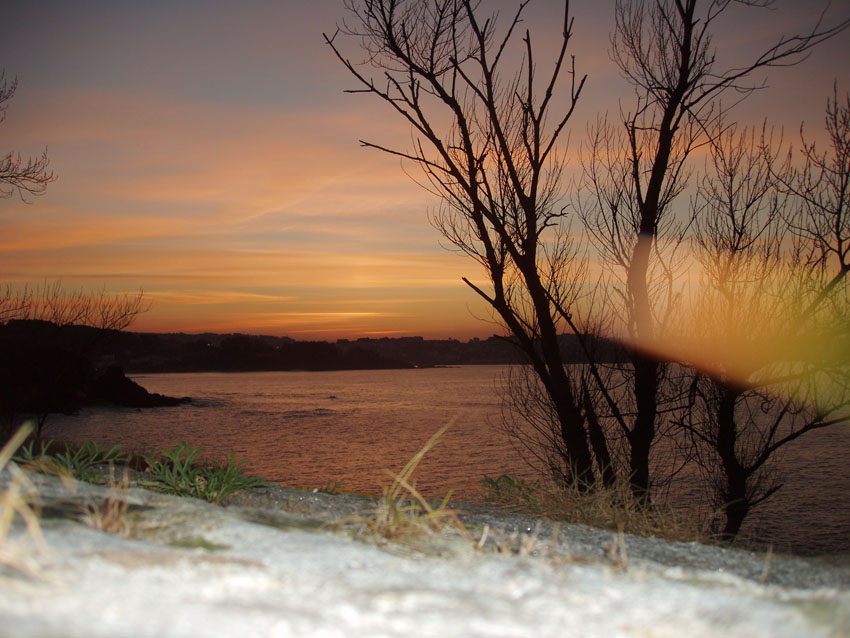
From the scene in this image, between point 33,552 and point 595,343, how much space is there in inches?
290

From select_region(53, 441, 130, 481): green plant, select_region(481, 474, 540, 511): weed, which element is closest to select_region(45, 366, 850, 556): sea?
select_region(481, 474, 540, 511): weed

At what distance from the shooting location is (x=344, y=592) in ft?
5.57

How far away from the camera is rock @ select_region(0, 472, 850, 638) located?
1458 mm

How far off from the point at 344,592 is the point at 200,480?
8.77 ft

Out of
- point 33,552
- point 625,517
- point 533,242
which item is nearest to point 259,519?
point 33,552

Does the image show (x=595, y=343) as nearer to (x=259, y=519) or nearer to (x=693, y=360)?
(x=693, y=360)

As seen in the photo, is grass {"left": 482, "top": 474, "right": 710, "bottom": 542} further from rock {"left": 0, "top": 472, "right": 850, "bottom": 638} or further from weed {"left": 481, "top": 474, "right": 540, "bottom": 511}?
rock {"left": 0, "top": 472, "right": 850, "bottom": 638}

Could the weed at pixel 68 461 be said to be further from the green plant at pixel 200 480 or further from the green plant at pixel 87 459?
the green plant at pixel 200 480

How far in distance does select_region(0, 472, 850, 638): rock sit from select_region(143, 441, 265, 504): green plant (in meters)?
1.31

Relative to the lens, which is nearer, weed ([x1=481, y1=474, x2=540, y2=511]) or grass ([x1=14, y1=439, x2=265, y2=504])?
grass ([x1=14, y1=439, x2=265, y2=504])

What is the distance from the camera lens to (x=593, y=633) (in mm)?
1545

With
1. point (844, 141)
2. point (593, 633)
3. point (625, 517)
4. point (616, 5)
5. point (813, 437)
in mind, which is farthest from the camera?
point (813, 437)

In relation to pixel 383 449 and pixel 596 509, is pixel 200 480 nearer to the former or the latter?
pixel 596 509

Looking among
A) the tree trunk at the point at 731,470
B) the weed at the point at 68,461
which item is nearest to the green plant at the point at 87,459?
the weed at the point at 68,461
